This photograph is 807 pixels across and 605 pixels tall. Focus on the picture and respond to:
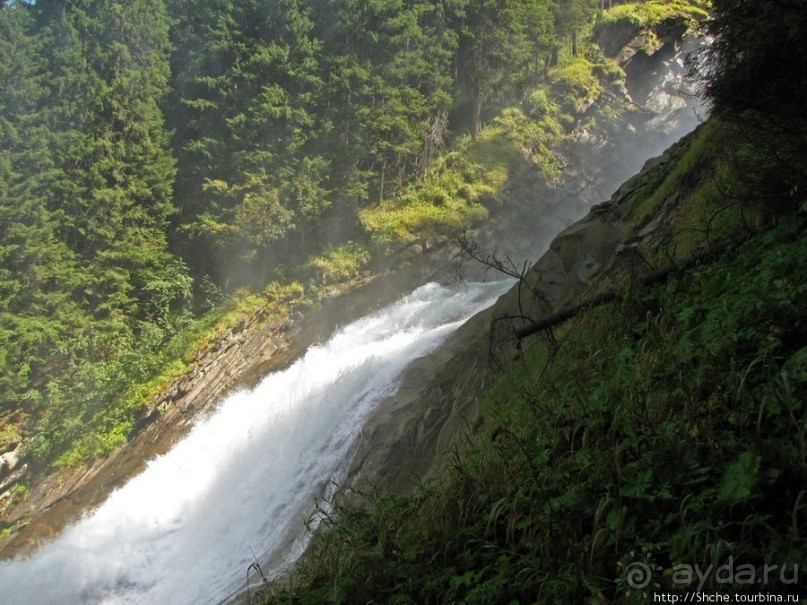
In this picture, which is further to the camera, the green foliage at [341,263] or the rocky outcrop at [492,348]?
the green foliage at [341,263]

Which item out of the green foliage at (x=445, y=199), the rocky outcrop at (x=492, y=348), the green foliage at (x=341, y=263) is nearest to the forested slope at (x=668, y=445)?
the rocky outcrop at (x=492, y=348)

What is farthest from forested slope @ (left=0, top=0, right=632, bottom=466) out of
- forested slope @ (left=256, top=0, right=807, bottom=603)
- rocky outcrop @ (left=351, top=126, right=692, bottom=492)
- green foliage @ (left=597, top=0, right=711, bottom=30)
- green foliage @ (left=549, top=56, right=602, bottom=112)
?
forested slope @ (left=256, top=0, right=807, bottom=603)

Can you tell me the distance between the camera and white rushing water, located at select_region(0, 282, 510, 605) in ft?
34.5

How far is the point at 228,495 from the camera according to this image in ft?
41.0

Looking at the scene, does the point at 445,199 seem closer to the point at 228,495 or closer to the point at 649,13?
the point at 228,495

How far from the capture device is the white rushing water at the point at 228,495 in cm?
1052

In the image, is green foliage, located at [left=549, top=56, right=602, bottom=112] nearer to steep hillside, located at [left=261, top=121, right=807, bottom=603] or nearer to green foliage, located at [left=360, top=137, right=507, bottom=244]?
green foliage, located at [left=360, top=137, right=507, bottom=244]

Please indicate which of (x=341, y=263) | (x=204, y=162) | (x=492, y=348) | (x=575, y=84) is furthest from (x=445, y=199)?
(x=492, y=348)

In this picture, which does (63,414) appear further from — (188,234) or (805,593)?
(805,593)

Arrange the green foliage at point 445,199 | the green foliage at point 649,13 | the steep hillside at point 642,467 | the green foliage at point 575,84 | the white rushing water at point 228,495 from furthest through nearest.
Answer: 1. the green foliage at point 649,13
2. the green foliage at point 575,84
3. the green foliage at point 445,199
4. the white rushing water at point 228,495
5. the steep hillside at point 642,467

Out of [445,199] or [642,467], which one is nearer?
[642,467]

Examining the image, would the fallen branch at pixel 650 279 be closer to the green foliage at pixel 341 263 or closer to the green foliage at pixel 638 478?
the green foliage at pixel 638 478

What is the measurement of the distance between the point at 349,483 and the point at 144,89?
96.6ft

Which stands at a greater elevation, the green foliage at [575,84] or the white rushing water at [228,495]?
the green foliage at [575,84]
